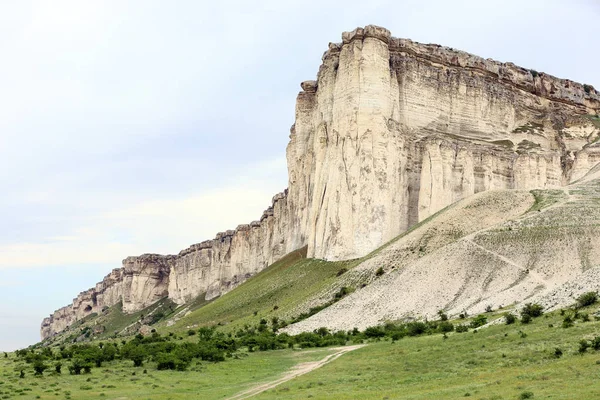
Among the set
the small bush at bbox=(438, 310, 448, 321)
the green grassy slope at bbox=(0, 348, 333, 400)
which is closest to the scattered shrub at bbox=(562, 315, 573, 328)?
the green grassy slope at bbox=(0, 348, 333, 400)

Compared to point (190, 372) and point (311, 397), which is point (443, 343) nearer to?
point (311, 397)

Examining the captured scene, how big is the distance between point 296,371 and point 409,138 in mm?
57826

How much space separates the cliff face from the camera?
84.9m

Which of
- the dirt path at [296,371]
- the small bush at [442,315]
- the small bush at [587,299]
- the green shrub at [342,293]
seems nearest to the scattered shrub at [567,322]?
the small bush at [587,299]

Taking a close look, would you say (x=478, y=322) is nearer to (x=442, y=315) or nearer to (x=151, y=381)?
(x=442, y=315)

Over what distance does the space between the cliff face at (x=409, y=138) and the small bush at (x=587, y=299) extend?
42685 mm

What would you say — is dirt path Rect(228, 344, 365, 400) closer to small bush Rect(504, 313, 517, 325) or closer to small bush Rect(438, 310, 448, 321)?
small bush Rect(504, 313, 517, 325)

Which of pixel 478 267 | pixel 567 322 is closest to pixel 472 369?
pixel 567 322

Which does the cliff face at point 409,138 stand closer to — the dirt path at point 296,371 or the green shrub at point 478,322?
the green shrub at point 478,322

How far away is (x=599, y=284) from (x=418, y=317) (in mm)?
14764

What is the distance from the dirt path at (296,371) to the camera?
101 ft

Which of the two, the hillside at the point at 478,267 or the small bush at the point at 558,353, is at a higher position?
the hillside at the point at 478,267

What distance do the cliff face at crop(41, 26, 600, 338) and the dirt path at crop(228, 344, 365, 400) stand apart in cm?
3968

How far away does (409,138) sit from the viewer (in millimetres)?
90250
